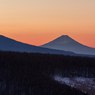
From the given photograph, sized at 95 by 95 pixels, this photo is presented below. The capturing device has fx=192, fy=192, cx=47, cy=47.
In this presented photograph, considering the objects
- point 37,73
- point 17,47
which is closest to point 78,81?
point 37,73

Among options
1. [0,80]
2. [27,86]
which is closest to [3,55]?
[0,80]

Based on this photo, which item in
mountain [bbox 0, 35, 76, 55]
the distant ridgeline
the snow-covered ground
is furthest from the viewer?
mountain [bbox 0, 35, 76, 55]

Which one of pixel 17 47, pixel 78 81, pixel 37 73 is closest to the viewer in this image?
pixel 37 73

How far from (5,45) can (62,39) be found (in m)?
82.0

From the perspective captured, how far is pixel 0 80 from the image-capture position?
9.83 meters

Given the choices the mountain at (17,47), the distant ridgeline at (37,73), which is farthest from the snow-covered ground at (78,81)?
the mountain at (17,47)

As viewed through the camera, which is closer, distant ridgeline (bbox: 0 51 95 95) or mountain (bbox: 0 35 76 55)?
distant ridgeline (bbox: 0 51 95 95)

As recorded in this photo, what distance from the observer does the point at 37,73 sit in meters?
11.3

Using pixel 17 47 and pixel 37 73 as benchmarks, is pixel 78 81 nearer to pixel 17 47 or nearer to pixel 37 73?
pixel 37 73

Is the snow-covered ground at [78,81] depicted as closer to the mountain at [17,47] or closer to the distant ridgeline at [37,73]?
the distant ridgeline at [37,73]

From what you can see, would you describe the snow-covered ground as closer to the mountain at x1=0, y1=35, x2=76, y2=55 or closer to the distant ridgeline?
the distant ridgeline

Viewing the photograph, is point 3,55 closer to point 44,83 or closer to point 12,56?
point 12,56

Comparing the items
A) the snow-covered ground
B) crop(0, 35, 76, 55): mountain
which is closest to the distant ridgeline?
the snow-covered ground

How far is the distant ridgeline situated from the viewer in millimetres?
8656
